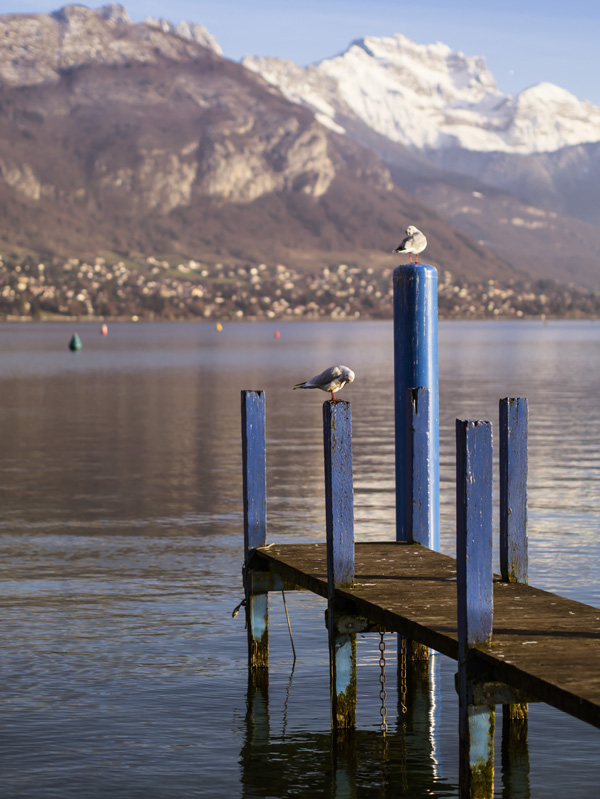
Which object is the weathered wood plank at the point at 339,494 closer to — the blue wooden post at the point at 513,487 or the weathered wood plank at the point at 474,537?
the blue wooden post at the point at 513,487

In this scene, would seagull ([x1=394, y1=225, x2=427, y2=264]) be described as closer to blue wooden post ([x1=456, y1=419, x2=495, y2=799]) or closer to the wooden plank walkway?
the wooden plank walkway

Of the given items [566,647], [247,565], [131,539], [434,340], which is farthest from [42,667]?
[131,539]

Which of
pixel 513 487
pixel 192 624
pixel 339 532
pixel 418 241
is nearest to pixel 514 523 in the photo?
pixel 513 487

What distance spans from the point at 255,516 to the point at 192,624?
2.76 meters

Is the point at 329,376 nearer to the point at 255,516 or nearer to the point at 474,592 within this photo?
the point at 255,516

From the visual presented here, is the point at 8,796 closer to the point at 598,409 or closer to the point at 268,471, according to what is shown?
the point at 268,471

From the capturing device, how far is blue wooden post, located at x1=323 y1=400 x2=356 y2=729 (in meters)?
14.9

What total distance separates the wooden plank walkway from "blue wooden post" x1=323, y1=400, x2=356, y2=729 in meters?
0.21

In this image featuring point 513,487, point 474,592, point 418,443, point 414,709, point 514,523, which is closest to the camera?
point 474,592

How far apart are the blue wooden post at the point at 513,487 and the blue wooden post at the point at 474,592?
9.66ft

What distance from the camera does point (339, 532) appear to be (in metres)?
15.0

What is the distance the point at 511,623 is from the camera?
1331 cm

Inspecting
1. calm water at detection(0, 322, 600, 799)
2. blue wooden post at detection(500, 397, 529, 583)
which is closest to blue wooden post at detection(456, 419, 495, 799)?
calm water at detection(0, 322, 600, 799)

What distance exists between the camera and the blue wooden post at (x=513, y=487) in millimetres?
15250
